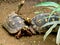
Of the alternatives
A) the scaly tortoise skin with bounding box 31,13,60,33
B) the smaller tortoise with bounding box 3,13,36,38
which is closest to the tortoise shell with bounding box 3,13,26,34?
the smaller tortoise with bounding box 3,13,36,38

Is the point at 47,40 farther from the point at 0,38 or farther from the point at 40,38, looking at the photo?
the point at 0,38

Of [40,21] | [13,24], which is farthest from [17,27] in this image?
[40,21]

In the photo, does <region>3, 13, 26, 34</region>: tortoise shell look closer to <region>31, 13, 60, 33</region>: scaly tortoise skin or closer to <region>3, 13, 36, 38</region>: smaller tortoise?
<region>3, 13, 36, 38</region>: smaller tortoise

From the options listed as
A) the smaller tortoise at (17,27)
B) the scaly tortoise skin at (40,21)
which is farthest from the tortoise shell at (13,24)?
the scaly tortoise skin at (40,21)

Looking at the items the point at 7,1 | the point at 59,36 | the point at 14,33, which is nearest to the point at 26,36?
the point at 14,33

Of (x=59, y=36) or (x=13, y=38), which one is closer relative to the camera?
(x=59, y=36)

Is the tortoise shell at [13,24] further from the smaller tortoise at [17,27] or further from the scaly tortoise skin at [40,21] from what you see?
the scaly tortoise skin at [40,21]
